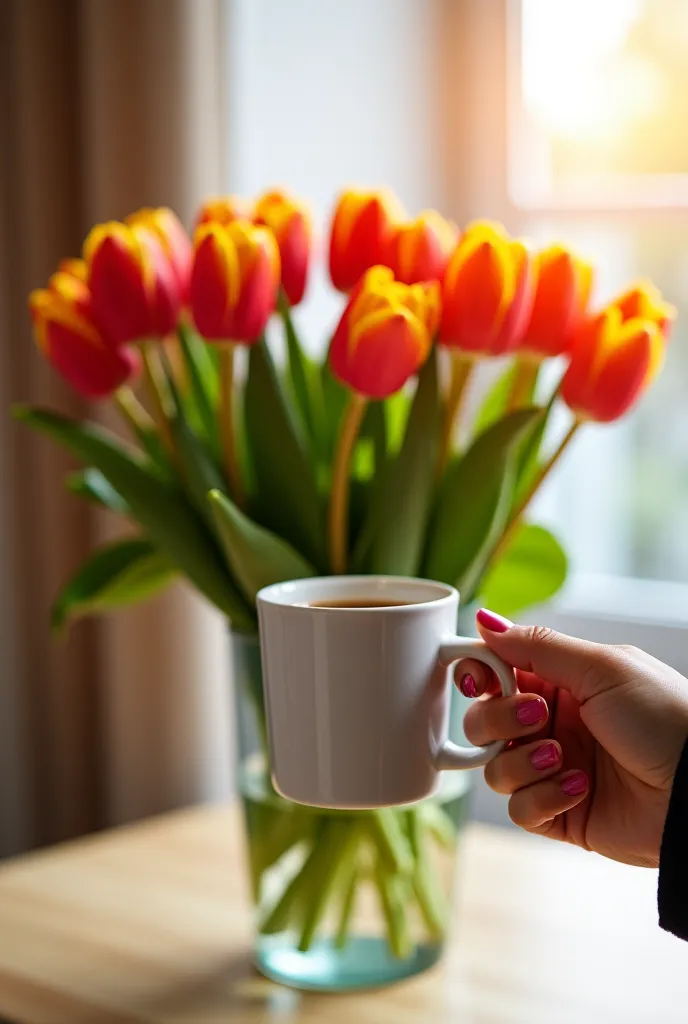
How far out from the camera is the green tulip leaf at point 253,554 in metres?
0.77

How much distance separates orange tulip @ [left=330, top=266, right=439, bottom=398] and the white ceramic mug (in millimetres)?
144

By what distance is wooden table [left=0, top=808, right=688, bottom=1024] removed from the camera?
86cm

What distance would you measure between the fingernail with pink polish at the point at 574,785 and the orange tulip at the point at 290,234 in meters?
0.39

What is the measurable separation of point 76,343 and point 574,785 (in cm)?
45

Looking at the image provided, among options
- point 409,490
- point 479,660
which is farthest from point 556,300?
point 479,660

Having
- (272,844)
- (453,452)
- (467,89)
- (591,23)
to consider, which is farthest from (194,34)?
(272,844)

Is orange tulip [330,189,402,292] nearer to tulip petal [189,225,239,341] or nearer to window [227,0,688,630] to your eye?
tulip petal [189,225,239,341]

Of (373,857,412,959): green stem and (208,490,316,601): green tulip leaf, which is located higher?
(208,490,316,601): green tulip leaf

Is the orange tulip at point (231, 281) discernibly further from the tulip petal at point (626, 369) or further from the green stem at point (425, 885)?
the green stem at point (425, 885)

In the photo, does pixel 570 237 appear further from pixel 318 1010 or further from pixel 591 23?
pixel 318 1010

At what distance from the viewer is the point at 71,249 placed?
150 centimetres

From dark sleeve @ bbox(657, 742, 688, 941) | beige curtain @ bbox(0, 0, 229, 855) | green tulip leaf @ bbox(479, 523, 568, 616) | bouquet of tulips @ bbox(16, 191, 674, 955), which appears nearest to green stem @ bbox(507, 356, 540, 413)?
bouquet of tulips @ bbox(16, 191, 674, 955)

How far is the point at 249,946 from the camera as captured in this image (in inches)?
38.3

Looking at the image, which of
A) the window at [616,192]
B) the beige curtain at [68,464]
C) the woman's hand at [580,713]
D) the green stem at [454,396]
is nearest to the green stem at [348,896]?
the woman's hand at [580,713]
